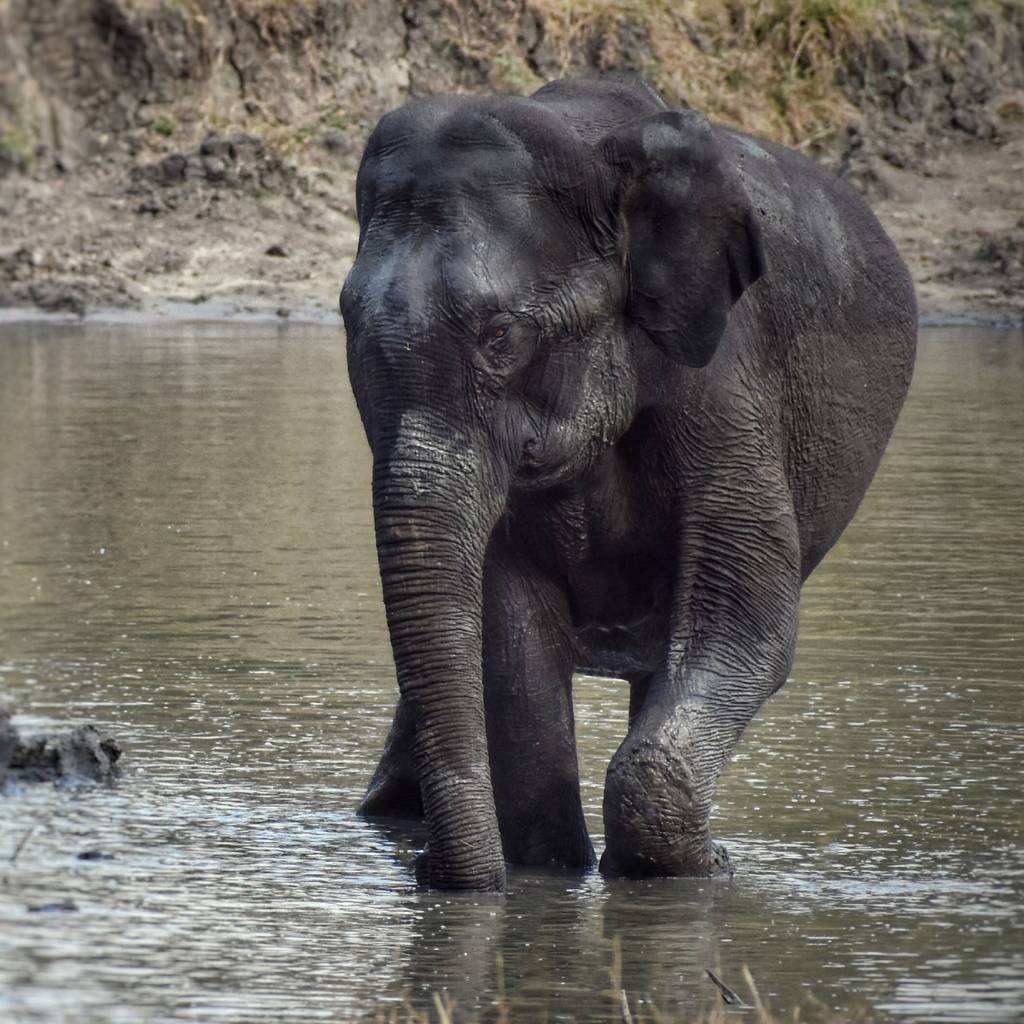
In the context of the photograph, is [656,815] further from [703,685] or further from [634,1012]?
[634,1012]

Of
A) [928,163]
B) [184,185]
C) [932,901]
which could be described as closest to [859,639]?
[932,901]

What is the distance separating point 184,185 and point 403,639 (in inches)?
Answer: 1089

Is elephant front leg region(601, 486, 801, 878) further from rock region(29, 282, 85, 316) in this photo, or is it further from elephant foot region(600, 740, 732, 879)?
rock region(29, 282, 85, 316)

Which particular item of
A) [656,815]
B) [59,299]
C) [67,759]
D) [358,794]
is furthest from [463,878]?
[59,299]

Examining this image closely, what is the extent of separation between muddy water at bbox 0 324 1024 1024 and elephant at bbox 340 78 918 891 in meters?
0.34

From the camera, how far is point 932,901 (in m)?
6.58

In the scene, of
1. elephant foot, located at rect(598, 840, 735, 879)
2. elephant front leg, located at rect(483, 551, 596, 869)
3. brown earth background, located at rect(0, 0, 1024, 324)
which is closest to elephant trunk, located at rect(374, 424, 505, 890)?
elephant foot, located at rect(598, 840, 735, 879)

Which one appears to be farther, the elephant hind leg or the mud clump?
the mud clump

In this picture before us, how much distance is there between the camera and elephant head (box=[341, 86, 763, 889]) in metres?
6.16

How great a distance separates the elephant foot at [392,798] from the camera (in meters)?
7.67

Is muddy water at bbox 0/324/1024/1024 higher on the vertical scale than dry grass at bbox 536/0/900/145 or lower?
higher

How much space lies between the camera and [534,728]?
7.18 metres

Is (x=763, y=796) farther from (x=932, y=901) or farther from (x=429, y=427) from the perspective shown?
(x=429, y=427)

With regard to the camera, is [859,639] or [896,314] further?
[859,639]
